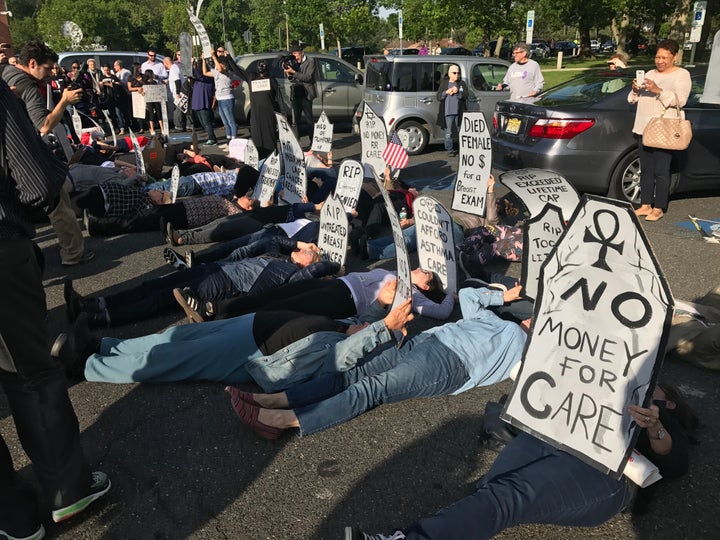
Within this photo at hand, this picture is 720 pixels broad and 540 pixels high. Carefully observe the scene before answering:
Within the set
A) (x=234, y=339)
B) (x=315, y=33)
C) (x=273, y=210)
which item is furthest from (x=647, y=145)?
(x=315, y=33)

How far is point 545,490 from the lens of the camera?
2.27 metres

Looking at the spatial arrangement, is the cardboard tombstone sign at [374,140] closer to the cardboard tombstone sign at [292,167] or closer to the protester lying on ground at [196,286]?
the cardboard tombstone sign at [292,167]

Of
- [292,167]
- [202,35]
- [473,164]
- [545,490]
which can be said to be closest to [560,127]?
[473,164]

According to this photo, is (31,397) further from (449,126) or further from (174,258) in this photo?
(449,126)

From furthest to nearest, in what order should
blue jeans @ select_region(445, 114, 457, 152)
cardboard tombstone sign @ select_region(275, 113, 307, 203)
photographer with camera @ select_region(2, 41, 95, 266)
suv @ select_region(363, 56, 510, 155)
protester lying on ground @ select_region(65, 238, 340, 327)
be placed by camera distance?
1. suv @ select_region(363, 56, 510, 155)
2. blue jeans @ select_region(445, 114, 457, 152)
3. cardboard tombstone sign @ select_region(275, 113, 307, 203)
4. photographer with camera @ select_region(2, 41, 95, 266)
5. protester lying on ground @ select_region(65, 238, 340, 327)

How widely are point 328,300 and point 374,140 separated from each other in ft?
14.7

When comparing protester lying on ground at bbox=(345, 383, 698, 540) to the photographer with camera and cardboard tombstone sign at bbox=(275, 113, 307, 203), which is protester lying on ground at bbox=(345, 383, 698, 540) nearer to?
the photographer with camera

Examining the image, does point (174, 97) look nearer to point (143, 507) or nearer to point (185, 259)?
point (185, 259)

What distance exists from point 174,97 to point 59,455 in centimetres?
1477

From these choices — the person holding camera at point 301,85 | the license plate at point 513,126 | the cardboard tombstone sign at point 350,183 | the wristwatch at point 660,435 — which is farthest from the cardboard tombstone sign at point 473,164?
the person holding camera at point 301,85

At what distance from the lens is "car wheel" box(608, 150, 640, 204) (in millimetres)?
7031

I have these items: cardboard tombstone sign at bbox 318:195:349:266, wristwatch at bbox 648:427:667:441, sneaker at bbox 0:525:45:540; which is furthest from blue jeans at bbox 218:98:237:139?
wristwatch at bbox 648:427:667:441

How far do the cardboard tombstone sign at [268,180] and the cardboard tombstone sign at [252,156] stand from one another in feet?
2.61

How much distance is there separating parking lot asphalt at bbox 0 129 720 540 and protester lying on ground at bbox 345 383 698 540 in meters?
0.28
